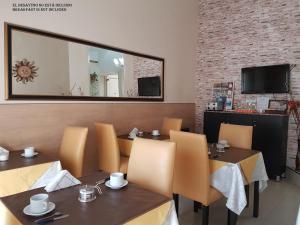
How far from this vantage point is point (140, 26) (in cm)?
403

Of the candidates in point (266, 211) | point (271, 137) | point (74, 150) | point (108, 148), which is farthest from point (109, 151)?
point (271, 137)

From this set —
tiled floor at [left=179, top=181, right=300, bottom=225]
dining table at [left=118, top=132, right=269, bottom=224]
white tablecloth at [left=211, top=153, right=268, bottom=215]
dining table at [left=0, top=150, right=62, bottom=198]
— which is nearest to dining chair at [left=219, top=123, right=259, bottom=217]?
tiled floor at [left=179, top=181, right=300, bottom=225]

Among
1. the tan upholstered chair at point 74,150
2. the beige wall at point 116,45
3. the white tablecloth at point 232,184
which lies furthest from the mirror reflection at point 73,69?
the white tablecloth at point 232,184

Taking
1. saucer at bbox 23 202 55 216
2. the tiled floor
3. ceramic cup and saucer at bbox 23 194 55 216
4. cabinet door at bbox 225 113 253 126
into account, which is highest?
A: cabinet door at bbox 225 113 253 126

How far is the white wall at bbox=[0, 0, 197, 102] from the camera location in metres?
2.84

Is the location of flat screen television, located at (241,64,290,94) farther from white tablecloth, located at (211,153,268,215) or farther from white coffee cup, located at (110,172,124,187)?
white coffee cup, located at (110,172,124,187)

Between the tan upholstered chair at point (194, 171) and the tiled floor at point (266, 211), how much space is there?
500mm

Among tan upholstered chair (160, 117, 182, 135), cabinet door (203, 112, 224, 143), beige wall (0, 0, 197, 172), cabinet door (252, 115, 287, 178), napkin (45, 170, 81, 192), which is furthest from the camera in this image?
cabinet door (203, 112, 224, 143)

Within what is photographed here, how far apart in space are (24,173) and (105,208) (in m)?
1.06

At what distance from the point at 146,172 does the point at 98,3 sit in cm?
262

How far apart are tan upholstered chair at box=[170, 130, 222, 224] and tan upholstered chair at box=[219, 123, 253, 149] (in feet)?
→ 3.07

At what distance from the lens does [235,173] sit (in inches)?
79.0

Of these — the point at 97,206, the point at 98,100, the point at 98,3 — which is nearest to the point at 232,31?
the point at 98,3

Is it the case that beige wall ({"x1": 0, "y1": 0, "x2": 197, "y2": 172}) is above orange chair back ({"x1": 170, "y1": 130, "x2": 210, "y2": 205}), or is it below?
above
